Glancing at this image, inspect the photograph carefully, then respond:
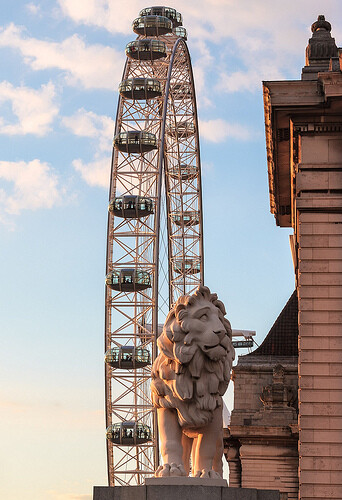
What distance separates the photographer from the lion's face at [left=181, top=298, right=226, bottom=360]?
14.9 metres

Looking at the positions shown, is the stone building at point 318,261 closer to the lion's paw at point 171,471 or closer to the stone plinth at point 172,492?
the lion's paw at point 171,471

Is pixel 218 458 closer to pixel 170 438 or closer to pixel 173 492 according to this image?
Result: pixel 170 438

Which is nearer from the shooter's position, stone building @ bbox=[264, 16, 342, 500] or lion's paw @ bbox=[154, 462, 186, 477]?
lion's paw @ bbox=[154, 462, 186, 477]

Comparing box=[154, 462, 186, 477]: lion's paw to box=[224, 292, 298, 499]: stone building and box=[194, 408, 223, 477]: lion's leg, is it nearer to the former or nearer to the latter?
box=[194, 408, 223, 477]: lion's leg

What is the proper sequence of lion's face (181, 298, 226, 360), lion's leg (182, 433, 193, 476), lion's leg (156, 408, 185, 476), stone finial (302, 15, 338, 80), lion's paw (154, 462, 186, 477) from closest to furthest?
1. lion's paw (154, 462, 186, 477)
2. lion's face (181, 298, 226, 360)
3. lion's leg (156, 408, 185, 476)
4. lion's leg (182, 433, 193, 476)
5. stone finial (302, 15, 338, 80)

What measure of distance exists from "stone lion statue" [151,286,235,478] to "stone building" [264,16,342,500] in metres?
11.5

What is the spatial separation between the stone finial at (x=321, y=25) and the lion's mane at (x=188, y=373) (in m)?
18.5

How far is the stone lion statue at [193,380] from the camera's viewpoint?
15.0 m

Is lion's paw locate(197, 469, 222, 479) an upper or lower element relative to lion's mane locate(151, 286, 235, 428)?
lower

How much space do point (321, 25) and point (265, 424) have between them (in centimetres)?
1746

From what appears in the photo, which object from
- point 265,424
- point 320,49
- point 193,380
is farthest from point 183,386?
point 265,424

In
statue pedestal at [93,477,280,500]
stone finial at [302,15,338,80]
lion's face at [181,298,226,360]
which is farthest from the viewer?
stone finial at [302,15,338,80]

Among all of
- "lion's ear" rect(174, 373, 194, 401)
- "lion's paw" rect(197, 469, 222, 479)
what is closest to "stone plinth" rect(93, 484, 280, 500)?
"lion's paw" rect(197, 469, 222, 479)

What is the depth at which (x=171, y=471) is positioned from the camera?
14844 millimetres
